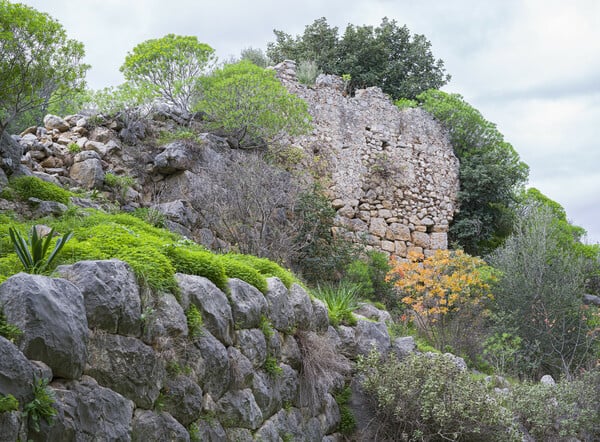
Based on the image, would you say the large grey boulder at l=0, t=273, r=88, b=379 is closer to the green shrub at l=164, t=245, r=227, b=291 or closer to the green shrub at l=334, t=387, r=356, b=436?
the green shrub at l=164, t=245, r=227, b=291

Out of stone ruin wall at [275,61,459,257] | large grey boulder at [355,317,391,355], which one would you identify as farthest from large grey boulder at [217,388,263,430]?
stone ruin wall at [275,61,459,257]

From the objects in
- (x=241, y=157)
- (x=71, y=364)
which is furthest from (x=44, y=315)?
(x=241, y=157)

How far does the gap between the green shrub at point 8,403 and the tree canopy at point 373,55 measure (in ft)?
62.7

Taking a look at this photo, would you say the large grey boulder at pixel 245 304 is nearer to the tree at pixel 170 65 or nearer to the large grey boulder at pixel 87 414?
the large grey boulder at pixel 87 414

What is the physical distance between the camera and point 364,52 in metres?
22.6

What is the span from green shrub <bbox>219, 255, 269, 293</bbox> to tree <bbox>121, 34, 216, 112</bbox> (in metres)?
8.91

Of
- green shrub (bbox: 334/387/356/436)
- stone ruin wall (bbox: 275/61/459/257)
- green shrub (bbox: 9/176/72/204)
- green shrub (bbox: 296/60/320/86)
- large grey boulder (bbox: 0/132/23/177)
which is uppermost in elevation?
green shrub (bbox: 296/60/320/86)

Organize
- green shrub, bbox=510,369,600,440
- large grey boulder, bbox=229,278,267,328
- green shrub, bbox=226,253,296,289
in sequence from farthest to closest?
green shrub, bbox=510,369,600,440 < green shrub, bbox=226,253,296,289 < large grey boulder, bbox=229,278,267,328

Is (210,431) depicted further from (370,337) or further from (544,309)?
(544,309)

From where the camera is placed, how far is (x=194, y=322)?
588cm

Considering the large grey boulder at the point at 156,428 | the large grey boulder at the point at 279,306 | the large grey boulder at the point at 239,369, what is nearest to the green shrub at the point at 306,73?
the large grey boulder at the point at 279,306

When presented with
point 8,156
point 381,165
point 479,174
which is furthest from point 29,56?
point 479,174

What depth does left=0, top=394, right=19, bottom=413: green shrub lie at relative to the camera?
388 centimetres

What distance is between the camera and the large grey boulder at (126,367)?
480cm
